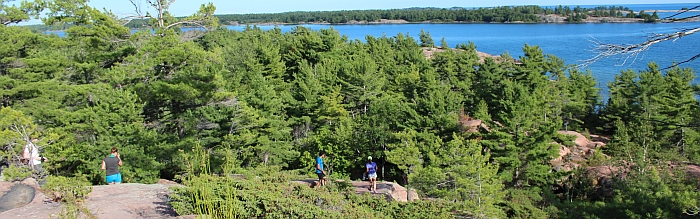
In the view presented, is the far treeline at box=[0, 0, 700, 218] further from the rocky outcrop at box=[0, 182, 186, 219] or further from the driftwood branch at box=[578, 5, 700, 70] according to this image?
the driftwood branch at box=[578, 5, 700, 70]

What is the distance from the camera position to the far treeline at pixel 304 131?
1548 centimetres

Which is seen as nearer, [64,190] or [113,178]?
[64,190]

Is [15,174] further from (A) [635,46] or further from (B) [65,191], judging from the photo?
(A) [635,46]

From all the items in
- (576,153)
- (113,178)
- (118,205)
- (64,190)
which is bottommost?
(576,153)

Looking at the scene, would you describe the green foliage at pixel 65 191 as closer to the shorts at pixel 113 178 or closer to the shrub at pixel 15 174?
the shrub at pixel 15 174

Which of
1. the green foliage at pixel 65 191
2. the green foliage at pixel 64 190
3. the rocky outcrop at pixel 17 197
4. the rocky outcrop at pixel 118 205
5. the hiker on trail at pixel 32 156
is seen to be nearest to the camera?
the green foliage at pixel 65 191

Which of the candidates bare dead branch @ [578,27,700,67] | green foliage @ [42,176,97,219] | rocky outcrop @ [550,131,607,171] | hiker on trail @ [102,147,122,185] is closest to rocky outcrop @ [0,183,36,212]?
green foliage @ [42,176,97,219]

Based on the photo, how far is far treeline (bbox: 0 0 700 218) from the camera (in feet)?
50.8

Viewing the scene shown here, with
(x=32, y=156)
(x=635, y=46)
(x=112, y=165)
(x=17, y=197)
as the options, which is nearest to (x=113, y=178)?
(x=112, y=165)

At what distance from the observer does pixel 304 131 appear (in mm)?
33844

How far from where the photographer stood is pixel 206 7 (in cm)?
1873

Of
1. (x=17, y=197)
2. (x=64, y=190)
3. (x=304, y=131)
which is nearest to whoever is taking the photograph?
(x=64, y=190)

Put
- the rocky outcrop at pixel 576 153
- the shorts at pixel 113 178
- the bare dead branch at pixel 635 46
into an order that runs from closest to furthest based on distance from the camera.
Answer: the bare dead branch at pixel 635 46, the shorts at pixel 113 178, the rocky outcrop at pixel 576 153

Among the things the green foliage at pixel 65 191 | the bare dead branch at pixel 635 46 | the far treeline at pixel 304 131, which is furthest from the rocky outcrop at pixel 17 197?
the bare dead branch at pixel 635 46
